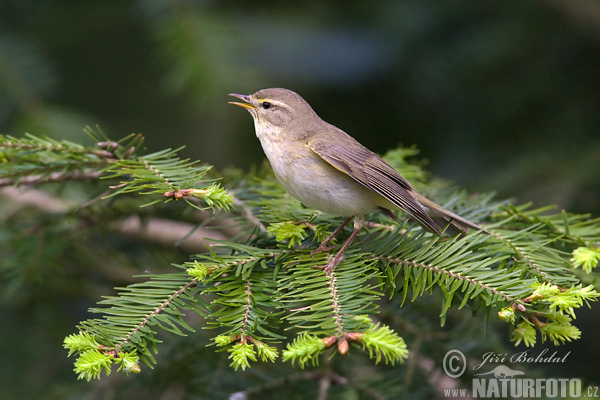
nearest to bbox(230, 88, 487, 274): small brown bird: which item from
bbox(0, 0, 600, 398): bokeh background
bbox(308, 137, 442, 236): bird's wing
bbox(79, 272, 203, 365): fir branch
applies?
bbox(308, 137, 442, 236): bird's wing

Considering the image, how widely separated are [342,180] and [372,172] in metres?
0.15

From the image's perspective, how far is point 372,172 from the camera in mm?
2717

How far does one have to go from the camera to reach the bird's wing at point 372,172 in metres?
2.48

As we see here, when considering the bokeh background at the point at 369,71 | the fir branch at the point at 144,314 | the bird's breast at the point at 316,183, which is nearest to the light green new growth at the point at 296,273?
the fir branch at the point at 144,314

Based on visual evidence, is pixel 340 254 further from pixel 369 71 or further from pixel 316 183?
pixel 369 71

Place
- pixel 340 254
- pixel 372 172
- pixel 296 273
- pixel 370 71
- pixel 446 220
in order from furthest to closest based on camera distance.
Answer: pixel 370 71, pixel 372 172, pixel 446 220, pixel 340 254, pixel 296 273

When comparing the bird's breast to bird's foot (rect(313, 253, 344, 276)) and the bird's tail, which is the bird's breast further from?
bird's foot (rect(313, 253, 344, 276))

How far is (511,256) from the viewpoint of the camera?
2.21 metres

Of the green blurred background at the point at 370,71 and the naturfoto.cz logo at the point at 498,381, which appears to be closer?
the naturfoto.cz logo at the point at 498,381

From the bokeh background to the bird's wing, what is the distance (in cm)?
139

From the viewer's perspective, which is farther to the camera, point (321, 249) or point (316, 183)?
point (316, 183)

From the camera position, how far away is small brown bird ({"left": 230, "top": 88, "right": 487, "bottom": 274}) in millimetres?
2537

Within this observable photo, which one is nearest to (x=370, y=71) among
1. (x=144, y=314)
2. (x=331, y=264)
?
(x=331, y=264)

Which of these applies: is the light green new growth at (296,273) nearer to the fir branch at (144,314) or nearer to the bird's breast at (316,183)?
the fir branch at (144,314)
